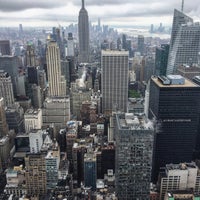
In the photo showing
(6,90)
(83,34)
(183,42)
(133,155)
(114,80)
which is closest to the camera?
(133,155)

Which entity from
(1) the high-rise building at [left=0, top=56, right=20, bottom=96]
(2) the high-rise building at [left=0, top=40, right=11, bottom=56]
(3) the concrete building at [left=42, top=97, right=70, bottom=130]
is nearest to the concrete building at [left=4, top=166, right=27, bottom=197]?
(3) the concrete building at [left=42, top=97, right=70, bottom=130]

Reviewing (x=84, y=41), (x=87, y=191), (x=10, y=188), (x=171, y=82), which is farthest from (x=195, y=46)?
(x=84, y=41)

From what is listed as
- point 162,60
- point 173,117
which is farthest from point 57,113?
point 162,60

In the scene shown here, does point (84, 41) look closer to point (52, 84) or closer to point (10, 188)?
point (52, 84)

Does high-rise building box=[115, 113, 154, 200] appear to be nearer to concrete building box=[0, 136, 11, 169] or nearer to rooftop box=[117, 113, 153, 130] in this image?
rooftop box=[117, 113, 153, 130]

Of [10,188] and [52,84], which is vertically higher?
[52,84]

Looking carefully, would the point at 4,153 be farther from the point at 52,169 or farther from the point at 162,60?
the point at 162,60

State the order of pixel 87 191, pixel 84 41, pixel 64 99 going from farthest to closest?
pixel 84 41, pixel 64 99, pixel 87 191

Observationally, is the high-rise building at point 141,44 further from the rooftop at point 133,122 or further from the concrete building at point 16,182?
the rooftop at point 133,122
